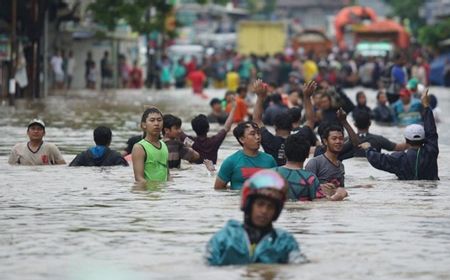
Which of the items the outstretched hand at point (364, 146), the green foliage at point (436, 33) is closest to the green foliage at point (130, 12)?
the green foliage at point (436, 33)

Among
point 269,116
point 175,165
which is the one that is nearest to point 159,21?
point 269,116

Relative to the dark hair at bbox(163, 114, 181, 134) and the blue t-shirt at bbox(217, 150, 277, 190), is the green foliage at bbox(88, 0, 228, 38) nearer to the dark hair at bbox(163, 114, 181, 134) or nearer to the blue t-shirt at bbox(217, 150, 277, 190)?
the dark hair at bbox(163, 114, 181, 134)

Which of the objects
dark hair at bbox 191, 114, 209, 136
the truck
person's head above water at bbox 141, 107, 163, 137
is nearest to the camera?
person's head above water at bbox 141, 107, 163, 137

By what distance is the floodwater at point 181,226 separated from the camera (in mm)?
11578

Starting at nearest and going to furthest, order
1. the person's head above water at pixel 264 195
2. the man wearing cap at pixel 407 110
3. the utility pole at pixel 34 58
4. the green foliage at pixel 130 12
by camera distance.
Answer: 1. the person's head above water at pixel 264 195
2. the man wearing cap at pixel 407 110
3. the utility pole at pixel 34 58
4. the green foliage at pixel 130 12

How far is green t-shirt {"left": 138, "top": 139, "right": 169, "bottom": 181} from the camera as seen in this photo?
17.5 meters

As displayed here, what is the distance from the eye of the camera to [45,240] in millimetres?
13281

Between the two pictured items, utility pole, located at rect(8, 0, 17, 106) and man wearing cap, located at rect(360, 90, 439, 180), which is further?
utility pole, located at rect(8, 0, 17, 106)

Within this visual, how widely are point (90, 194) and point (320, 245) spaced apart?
520 centimetres

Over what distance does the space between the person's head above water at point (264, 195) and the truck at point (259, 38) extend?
76.5m

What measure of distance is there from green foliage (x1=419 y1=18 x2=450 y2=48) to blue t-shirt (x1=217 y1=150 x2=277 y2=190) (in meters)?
58.0

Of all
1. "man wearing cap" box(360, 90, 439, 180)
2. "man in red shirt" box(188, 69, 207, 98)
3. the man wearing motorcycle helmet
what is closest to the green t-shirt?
"man wearing cap" box(360, 90, 439, 180)

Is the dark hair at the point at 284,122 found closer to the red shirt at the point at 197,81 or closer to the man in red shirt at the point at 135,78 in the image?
the red shirt at the point at 197,81

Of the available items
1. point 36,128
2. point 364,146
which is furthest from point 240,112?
point 364,146
